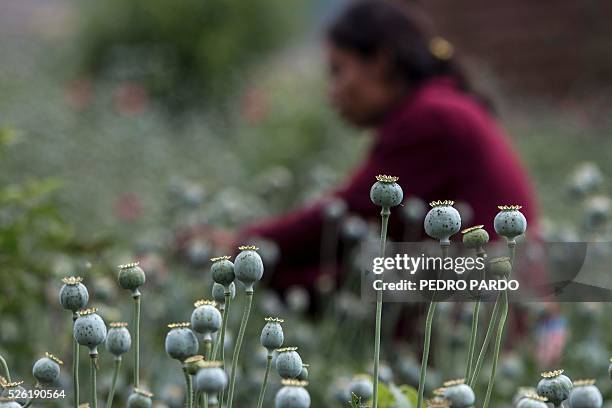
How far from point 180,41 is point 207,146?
2.09 metres

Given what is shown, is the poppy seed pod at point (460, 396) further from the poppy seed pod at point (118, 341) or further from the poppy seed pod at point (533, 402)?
the poppy seed pod at point (118, 341)

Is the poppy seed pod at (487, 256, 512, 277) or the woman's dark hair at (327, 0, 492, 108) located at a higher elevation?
the woman's dark hair at (327, 0, 492, 108)

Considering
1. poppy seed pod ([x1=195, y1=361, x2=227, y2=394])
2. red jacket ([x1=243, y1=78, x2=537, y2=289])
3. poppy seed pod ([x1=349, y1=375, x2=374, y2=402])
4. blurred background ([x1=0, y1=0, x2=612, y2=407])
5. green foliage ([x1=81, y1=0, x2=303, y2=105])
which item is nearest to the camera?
poppy seed pod ([x1=195, y1=361, x2=227, y2=394])

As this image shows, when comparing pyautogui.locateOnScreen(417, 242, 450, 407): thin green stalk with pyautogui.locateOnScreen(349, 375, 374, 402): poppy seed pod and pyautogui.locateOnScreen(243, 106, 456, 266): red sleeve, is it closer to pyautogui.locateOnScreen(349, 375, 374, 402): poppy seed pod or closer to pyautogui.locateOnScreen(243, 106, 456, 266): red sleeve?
pyautogui.locateOnScreen(349, 375, 374, 402): poppy seed pod

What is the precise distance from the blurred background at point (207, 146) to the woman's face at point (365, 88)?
0.26 m

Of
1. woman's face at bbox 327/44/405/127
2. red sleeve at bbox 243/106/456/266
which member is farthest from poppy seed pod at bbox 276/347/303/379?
woman's face at bbox 327/44/405/127

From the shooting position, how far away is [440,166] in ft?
8.25

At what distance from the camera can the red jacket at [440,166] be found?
2482 millimetres

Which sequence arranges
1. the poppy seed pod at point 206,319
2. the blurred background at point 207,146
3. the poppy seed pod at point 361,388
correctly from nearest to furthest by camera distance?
the poppy seed pod at point 206,319 → the poppy seed pod at point 361,388 → the blurred background at point 207,146

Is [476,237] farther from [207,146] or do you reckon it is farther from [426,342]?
[207,146]

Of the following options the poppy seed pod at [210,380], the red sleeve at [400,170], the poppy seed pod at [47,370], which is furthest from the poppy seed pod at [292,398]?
the red sleeve at [400,170]

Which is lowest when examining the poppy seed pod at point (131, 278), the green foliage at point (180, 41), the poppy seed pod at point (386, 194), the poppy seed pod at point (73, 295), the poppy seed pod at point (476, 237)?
the poppy seed pod at point (73, 295)

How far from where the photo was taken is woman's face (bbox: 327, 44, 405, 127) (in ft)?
9.30

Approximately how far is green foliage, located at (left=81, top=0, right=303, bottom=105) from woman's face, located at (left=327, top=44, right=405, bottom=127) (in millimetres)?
4062
